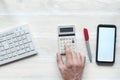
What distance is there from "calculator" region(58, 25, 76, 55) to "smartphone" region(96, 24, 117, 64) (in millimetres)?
107

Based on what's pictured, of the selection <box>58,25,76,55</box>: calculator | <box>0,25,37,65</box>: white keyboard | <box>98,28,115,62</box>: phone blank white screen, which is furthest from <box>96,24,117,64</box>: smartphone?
<box>0,25,37,65</box>: white keyboard

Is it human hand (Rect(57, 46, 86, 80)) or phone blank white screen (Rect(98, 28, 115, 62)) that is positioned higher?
phone blank white screen (Rect(98, 28, 115, 62))

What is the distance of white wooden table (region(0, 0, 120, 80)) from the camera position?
51.1 inches

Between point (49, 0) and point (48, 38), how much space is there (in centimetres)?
16

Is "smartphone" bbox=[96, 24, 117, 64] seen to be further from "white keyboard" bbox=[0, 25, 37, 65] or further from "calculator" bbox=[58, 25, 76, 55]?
"white keyboard" bbox=[0, 25, 37, 65]

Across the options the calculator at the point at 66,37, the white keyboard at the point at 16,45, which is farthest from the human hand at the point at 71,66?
the white keyboard at the point at 16,45

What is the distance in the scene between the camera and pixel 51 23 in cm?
131

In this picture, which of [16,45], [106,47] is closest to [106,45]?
[106,47]

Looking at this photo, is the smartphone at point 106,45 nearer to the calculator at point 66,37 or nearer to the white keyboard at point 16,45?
the calculator at point 66,37

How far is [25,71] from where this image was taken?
4.25 ft

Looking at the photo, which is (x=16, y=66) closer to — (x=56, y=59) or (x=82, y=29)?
(x=56, y=59)

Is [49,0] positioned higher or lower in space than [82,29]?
higher

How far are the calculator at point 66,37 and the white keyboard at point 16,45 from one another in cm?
12

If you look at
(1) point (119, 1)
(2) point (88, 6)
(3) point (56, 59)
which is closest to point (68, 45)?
(3) point (56, 59)
